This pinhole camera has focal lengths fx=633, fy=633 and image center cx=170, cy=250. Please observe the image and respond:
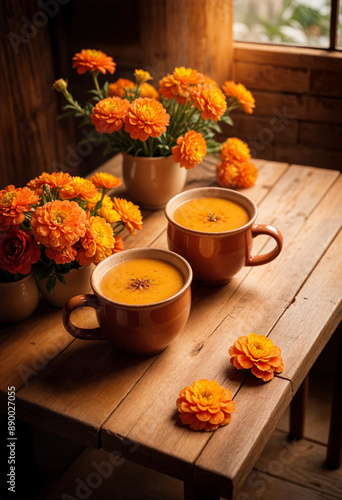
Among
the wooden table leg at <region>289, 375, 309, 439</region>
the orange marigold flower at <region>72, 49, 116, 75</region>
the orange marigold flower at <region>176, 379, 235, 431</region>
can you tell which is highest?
the orange marigold flower at <region>72, 49, 116, 75</region>

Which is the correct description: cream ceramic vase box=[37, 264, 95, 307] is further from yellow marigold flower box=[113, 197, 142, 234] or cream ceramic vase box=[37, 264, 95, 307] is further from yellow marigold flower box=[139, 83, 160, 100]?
yellow marigold flower box=[139, 83, 160, 100]

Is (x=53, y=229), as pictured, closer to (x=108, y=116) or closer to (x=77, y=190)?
(x=77, y=190)

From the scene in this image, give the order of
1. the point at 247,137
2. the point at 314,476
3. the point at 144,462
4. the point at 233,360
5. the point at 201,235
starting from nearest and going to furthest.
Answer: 1. the point at 144,462
2. the point at 233,360
3. the point at 201,235
4. the point at 314,476
5. the point at 247,137

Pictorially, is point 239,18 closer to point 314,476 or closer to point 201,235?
point 201,235

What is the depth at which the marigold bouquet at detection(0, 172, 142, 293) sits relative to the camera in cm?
107

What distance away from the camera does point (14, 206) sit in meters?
1.08

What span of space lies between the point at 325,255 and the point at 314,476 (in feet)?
2.54

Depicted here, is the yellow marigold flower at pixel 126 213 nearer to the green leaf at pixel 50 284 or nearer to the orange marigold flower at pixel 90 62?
the green leaf at pixel 50 284

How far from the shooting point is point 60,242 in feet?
3.52

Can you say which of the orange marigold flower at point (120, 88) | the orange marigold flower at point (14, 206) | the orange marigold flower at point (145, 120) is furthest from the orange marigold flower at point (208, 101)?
the orange marigold flower at point (14, 206)

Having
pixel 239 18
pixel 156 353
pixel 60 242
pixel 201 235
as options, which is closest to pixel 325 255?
pixel 201 235

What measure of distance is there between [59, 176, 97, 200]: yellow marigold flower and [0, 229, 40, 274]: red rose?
0.13 metres

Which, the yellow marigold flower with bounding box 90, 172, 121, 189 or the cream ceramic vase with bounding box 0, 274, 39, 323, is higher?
the yellow marigold flower with bounding box 90, 172, 121, 189

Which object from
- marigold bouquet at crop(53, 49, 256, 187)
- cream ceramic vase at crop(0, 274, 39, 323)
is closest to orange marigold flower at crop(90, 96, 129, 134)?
marigold bouquet at crop(53, 49, 256, 187)
